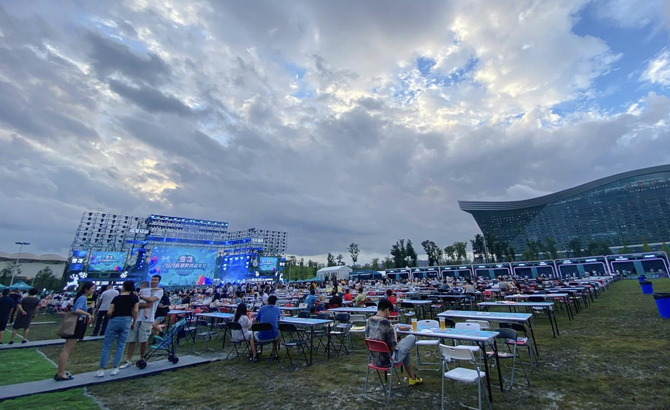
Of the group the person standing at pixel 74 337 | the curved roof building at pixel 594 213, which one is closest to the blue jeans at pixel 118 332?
the person standing at pixel 74 337

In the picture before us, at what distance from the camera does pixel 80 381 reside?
16.9ft

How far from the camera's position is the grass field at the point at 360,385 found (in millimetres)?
4039

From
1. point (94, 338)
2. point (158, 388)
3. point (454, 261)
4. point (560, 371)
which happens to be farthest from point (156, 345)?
point (454, 261)

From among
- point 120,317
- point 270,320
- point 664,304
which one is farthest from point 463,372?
point 664,304

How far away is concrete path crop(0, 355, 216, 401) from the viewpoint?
467cm

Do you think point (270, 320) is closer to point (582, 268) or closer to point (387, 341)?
point (387, 341)

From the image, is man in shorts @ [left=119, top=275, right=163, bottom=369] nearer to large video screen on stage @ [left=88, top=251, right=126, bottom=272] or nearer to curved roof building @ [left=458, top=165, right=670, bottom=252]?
large video screen on stage @ [left=88, top=251, right=126, bottom=272]

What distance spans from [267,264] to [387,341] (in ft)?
185

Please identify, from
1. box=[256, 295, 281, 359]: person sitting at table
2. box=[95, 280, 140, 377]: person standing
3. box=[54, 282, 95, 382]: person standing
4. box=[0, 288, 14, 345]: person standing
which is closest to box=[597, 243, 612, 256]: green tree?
box=[256, 295, 281, 359]: person sitting at table

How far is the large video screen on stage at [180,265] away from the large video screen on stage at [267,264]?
10.3 metres

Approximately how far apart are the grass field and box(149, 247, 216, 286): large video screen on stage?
141ft

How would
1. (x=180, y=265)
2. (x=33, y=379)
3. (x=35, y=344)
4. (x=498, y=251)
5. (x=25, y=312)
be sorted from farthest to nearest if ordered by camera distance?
1. (x=498, y=251)
2. (x=180, y=265)
3. (x=25, y=312)
4. (x=35, y=344)
5. (x=33, y=379)

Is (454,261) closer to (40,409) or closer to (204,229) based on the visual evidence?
(204,229)

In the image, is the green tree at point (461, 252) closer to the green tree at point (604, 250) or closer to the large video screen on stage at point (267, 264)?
the green tree at point (604, 250)
